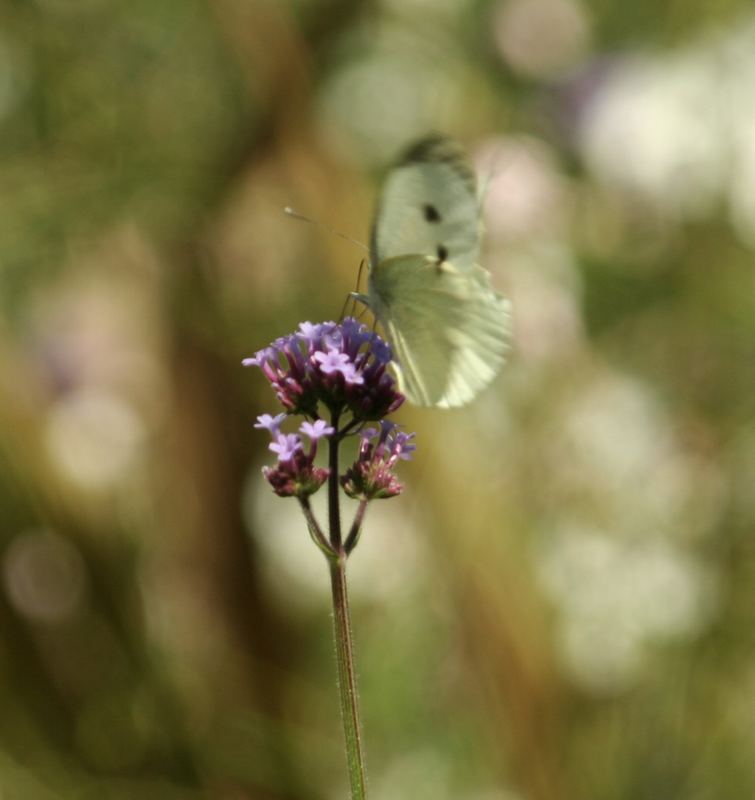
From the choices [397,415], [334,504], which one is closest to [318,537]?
[334,504]

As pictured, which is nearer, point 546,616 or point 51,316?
point 546,616

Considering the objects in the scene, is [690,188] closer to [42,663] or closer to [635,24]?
[635,24]

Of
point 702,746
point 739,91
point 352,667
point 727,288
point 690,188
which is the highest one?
point 739,91

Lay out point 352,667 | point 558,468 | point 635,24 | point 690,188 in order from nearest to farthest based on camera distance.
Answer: point 352,667
point 558,468
point 690,188
point 635,24

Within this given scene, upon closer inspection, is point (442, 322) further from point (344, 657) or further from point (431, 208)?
point (344, 657)

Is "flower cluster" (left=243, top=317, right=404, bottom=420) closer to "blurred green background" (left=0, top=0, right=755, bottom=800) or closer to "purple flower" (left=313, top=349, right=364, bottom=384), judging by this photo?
"purple flower" (left=313, top=349, right=364, bottom=384)

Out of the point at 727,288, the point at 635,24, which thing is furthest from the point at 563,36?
the point at 727,288
